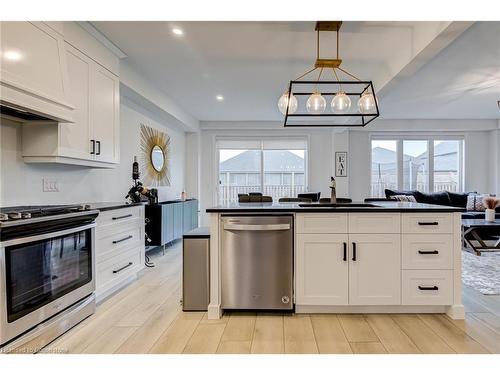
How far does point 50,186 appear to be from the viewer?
2.89m

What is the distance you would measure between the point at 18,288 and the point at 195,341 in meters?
1.14

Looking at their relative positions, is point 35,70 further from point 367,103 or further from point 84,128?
point 367,103

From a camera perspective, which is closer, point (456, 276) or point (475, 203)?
point (456, 276)

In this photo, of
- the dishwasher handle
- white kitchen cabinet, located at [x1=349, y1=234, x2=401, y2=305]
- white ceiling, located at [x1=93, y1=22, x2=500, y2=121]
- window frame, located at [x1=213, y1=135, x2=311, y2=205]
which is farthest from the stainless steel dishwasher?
window frame, located at [x1=213, y1=135, x2=311, y2=205]

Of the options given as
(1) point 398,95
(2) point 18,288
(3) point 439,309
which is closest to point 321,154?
(1) point 398,95

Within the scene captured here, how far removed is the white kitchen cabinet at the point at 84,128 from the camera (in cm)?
257

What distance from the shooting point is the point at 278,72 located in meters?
4.14

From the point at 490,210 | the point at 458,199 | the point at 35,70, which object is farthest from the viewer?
the point at 458,199

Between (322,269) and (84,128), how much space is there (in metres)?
2.49

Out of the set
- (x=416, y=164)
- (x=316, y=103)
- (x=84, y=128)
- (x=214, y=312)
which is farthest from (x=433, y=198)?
(x=84, y=128)

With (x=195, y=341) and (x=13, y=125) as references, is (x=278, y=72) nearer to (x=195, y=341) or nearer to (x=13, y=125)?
(x=13, y=125)

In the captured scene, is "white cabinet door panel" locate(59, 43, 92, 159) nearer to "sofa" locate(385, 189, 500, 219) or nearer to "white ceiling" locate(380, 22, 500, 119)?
"white ceiling" locate(380, 22, 500, 119)

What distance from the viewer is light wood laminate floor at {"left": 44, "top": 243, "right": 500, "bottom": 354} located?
81.0 inches

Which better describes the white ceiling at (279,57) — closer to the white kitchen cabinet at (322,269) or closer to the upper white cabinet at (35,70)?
the upper white cabinet at (35,70)
